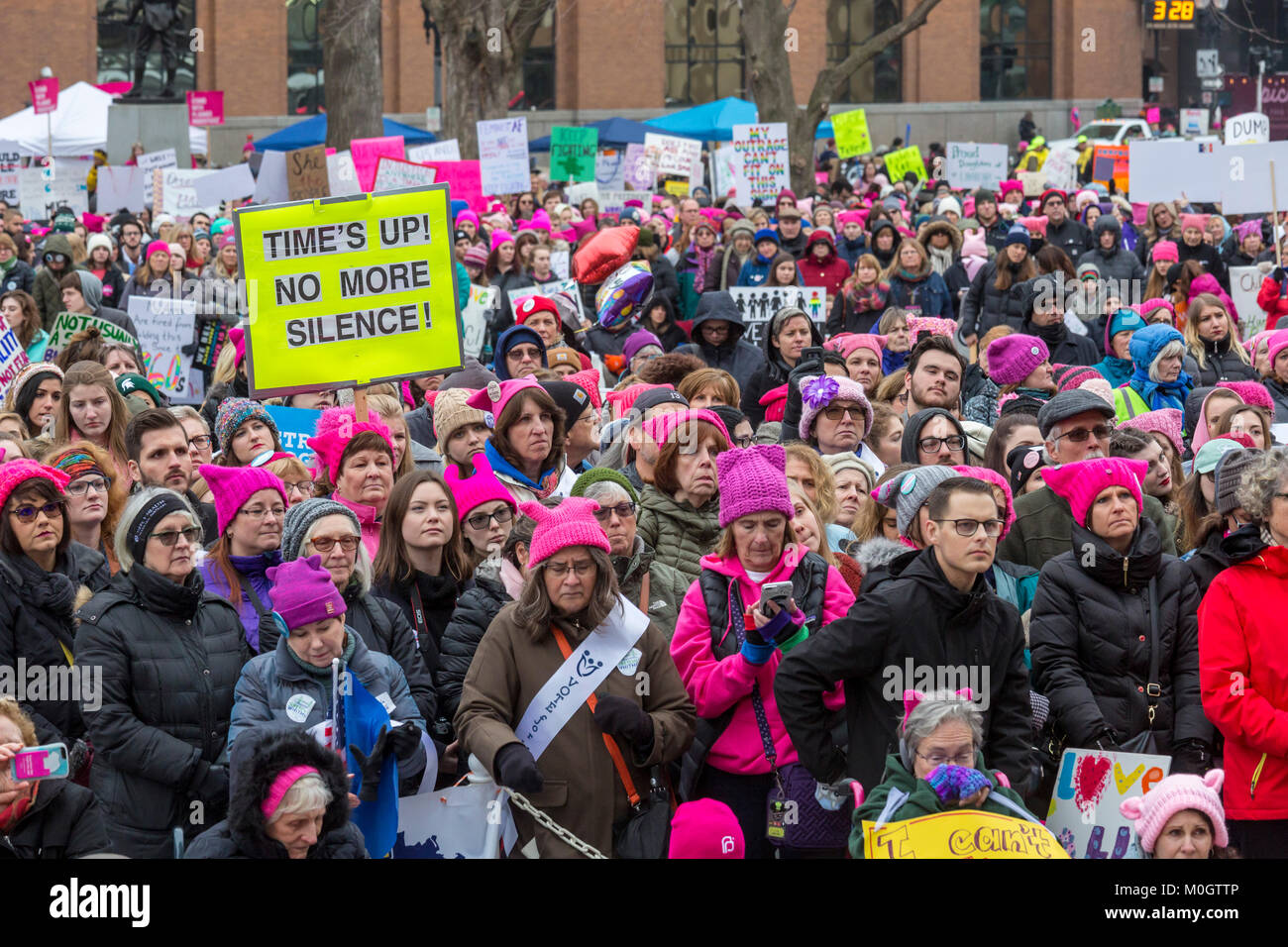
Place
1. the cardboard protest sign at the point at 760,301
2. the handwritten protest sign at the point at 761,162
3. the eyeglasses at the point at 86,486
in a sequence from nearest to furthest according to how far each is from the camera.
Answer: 1. the eyeglasses at the point at 86,486
2. the cardboard protest sign at the point at 760,301
3. the handwritten protest sign at the point at 761,162

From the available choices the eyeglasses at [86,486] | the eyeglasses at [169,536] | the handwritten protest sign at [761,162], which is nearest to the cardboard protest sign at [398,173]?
the handwritten protest sign at [761,162]

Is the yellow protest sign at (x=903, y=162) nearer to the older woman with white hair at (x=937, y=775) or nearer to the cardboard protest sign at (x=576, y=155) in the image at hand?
the cardboard protest sign at (x=576, y=155)

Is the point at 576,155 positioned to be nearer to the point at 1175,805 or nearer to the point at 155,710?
the point at 155,710

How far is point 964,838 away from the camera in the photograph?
418 cm

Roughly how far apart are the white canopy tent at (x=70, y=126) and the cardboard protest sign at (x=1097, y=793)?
31785 mm

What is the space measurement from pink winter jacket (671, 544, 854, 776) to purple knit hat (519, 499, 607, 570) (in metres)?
0.36

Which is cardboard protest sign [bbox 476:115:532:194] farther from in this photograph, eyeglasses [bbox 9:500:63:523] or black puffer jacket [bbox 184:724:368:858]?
black puffer jacket [bbox 184:724:368:858]

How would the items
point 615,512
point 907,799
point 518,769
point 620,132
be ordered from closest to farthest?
point 907,799, point 518,769, point 615,512, point 620,132

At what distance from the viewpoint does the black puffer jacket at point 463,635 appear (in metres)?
5.43

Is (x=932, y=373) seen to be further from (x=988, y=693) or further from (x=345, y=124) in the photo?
(x=345, y=124)

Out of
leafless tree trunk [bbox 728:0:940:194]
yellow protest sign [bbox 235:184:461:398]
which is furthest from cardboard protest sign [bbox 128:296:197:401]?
leafless tree trunk [bbox 728:0:940:194]

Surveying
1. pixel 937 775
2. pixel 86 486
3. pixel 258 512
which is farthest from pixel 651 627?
pixel 86 486

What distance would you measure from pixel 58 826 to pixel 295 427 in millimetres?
3676

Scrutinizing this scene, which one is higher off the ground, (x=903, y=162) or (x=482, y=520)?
(x=903, y=162)
